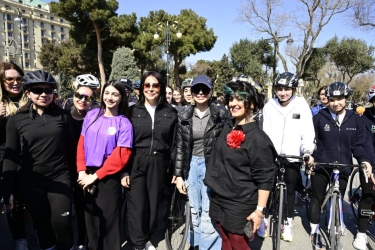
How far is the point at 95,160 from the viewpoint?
2.86 metres

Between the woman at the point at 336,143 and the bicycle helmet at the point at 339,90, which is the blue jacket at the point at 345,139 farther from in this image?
the bicycle helmet at the point at 339,90

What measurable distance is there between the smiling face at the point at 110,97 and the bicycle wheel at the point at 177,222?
1422 millimetres

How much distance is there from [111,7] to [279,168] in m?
26.2

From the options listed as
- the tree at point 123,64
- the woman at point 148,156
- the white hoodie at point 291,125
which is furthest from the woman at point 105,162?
the tree at point 123,64

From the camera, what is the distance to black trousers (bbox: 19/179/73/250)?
2.75 m

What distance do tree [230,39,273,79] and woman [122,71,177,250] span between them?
3374cm

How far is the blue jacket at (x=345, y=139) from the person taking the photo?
3557 millimetres

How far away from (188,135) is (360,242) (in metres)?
2.83

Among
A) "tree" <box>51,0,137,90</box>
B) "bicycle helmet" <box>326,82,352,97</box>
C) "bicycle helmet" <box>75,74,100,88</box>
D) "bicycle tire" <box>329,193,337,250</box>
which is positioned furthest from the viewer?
"tree" <box>51,0,137,90</box>

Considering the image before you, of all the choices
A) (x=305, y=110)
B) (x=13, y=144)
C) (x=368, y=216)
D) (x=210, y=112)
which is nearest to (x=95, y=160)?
(x=13, y=144)

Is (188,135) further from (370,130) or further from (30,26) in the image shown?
(30,26)

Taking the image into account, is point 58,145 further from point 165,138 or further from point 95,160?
point 165,138

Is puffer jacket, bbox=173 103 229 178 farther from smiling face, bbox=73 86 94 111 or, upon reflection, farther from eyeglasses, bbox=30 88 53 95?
eyeglasses, bbox=30 88 53 95

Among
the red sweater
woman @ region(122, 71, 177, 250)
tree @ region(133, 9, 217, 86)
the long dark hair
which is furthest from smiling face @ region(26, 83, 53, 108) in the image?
tree @ region(133, 9, 217, 86)
